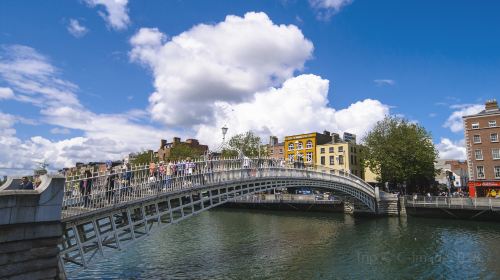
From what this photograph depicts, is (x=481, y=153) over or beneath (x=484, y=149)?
beneath

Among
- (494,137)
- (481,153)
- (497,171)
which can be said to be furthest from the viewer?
(481,153)

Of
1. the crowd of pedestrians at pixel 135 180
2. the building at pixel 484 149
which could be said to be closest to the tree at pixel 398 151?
the building at pixel 484 149

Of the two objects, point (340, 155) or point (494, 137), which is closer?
point (494, 137)

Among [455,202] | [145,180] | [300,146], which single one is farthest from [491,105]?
[145,180]

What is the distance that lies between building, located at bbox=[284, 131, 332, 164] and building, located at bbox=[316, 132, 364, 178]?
1208 millimetres

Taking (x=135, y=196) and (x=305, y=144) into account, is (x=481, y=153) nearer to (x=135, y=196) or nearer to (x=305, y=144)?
(x=305, y=144)

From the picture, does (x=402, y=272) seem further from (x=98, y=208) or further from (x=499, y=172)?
(x=499, y=172)

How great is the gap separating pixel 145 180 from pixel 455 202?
35.0 meters

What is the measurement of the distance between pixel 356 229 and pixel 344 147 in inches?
1439

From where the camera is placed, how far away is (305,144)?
73.6m

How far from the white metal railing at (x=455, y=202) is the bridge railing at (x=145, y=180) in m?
22.9

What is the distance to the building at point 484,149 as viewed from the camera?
155 ft

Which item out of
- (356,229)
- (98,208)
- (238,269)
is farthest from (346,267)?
(356,229)

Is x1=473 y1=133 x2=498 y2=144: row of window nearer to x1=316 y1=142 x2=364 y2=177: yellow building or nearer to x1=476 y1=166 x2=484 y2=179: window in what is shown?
x1=476 y1=166 x2=484 y2=179: window
